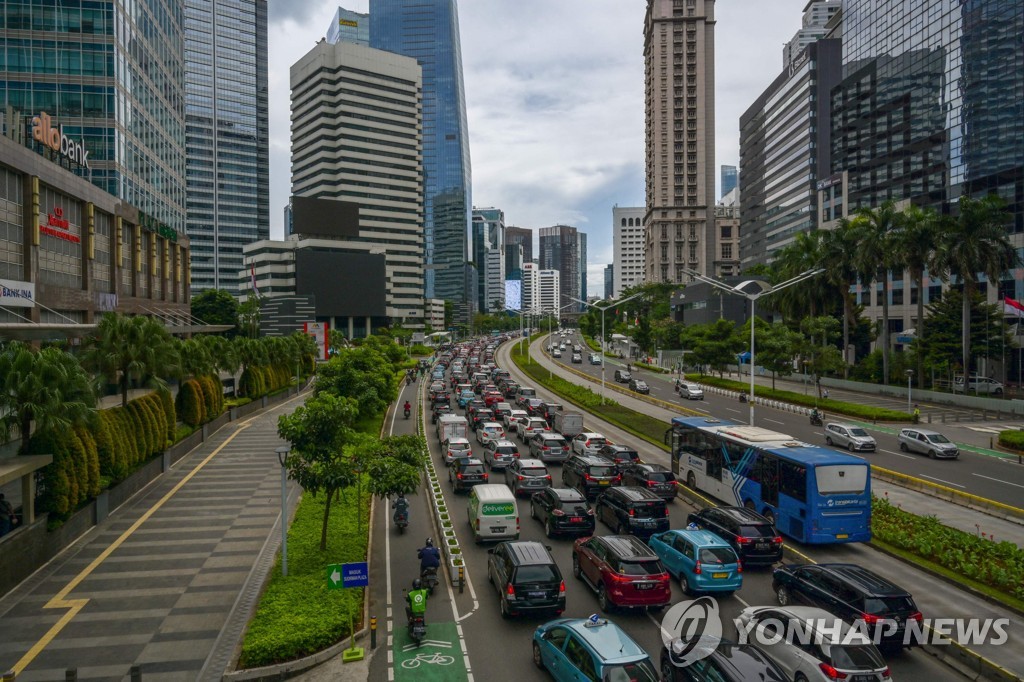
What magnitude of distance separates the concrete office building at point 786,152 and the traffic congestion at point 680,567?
84.0 metres

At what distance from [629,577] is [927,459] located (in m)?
30.7

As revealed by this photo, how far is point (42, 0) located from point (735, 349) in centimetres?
7672

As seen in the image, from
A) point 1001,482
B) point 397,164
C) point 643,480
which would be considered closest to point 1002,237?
point 1001,482

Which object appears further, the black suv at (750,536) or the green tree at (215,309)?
the green tree at (215,309)

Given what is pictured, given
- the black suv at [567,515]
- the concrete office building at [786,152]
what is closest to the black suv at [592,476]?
the black suv at [567,515]

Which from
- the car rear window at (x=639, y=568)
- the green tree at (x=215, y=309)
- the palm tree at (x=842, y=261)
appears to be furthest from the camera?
the green tree at (x=215, y=309)

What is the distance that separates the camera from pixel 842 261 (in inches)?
2869

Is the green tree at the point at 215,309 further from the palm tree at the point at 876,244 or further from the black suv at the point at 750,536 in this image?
the black suv at the point at 750,536

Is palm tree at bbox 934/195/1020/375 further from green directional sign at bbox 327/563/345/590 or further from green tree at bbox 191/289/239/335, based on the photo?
green tree at bbox 191/289/239/335

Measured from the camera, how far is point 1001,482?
110ft

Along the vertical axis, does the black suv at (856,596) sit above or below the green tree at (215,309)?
below

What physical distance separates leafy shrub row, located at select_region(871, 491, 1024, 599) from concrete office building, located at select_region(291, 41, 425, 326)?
146162mm

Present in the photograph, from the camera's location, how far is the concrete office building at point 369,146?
168 meters

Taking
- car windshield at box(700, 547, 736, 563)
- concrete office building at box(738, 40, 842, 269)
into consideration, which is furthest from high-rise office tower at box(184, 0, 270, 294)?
car windshield at box(700, 547, 736, 563)
